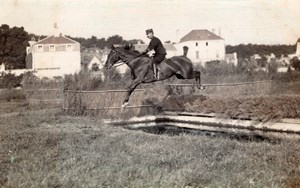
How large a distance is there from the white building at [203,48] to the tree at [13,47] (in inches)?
833

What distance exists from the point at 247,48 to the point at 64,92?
77.3ft

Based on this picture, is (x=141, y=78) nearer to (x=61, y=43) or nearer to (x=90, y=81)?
(x=90, y=81)

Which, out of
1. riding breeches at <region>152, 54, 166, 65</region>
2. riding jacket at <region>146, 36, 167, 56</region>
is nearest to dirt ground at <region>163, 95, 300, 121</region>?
riding breeches at <region>152, 54, 166, 65</region>

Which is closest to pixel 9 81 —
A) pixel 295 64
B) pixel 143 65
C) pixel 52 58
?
pixel 52 58

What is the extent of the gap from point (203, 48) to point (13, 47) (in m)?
29.7

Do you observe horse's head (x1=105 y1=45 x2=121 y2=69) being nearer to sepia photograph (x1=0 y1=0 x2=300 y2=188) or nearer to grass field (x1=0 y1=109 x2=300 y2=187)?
sepia photograph (x1=0 y1=0 x2=300 y2=188)

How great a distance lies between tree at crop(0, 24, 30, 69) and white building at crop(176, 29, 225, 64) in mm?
21152

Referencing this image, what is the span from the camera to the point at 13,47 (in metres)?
26.6

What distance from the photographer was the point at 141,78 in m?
11.9

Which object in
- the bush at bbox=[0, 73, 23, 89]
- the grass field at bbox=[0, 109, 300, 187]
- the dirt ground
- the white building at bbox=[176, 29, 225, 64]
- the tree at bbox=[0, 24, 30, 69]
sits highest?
the white building at bbox=[176, 29, 225, 64]

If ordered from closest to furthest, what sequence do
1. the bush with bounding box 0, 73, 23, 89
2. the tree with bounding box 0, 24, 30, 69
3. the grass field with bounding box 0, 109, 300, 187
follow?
1. the grass field with bounding box 0, 109, 300, 187
2. the bush with bounding box 0, 73, 23, 89
3. the tree with bounding box 0, 24, 30, 69

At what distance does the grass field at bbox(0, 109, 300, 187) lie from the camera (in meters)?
5.04

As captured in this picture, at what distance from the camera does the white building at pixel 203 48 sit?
4624 centimetres

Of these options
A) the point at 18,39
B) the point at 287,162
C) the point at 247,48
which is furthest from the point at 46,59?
the point at 287,162
